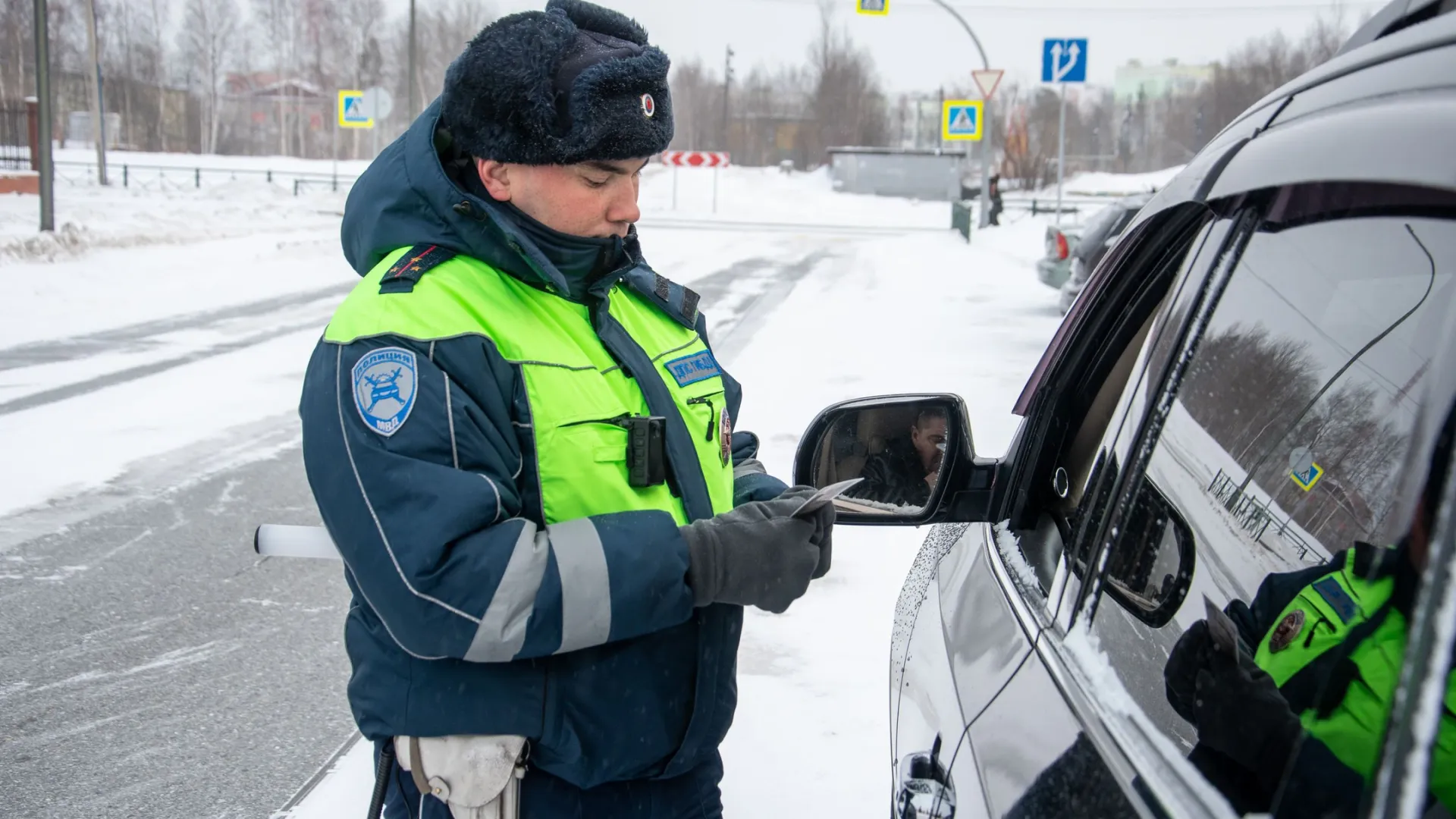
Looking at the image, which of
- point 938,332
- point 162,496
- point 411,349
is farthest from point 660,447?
point 938,332

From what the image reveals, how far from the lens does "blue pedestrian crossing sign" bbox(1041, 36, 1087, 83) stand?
16.8 metres

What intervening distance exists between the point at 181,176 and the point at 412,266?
48.5m

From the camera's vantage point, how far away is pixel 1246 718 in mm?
1062

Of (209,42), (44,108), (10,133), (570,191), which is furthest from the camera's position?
(209,42)

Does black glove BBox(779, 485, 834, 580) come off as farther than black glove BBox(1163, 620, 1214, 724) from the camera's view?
Yes

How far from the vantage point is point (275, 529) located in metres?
1.73

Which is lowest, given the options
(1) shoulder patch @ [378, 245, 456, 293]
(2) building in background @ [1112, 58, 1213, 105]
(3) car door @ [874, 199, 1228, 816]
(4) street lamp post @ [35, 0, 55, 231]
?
(3) car door @ [874, 199, 1228, 816]

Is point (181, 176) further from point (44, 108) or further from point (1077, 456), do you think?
point (1077, 456)

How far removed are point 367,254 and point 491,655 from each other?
2.09ft

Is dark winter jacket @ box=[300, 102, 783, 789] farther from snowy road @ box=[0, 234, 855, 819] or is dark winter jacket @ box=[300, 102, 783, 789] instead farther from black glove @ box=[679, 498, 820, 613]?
snowy road @ box=[0, 234, 855, 819]

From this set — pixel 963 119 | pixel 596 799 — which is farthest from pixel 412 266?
pixel 963 119

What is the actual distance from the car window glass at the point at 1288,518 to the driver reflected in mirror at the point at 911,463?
529mm

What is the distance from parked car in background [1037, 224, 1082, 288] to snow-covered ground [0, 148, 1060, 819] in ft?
1.39

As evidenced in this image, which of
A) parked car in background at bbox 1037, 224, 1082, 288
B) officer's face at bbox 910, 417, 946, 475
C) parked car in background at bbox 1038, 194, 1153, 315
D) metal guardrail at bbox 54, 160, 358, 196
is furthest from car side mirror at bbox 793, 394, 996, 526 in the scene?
metal guardrail at bbox 54, 160, 358, 196
